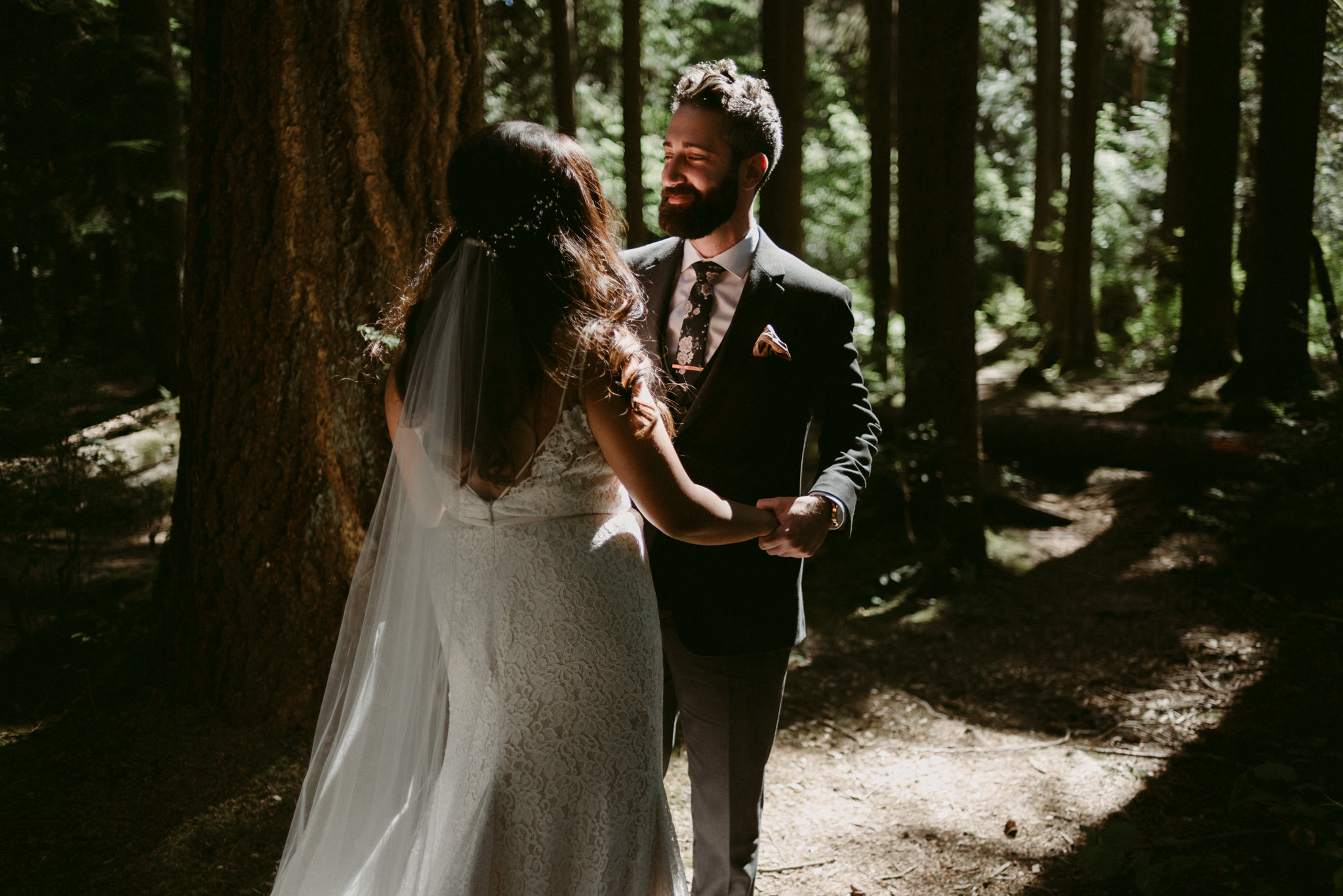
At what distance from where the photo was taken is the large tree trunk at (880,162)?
12.8 metres

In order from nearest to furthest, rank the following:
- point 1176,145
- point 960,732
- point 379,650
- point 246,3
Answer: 1. point 379,650
2. point 246,3
3. point 960,732
4. point 1176,145

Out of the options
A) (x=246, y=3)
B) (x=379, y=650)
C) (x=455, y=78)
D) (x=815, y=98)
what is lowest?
(x=379, y=650)

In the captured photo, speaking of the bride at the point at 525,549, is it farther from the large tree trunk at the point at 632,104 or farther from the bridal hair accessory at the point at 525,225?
the large tree trunk at the point at 632,104

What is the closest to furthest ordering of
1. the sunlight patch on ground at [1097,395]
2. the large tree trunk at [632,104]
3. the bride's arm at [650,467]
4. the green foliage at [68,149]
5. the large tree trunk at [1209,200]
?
the bride's arm at [650,467]
the green foliage at [68,149]
the large tree trunk at [1209,200]
the sunlight patch on ground at [1097,395]
the large tree trunk at [632,104]

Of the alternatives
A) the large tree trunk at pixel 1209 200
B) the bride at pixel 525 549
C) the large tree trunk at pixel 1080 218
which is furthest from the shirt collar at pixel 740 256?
the large tree trunk at pixel 1080 218

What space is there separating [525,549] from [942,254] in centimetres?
537

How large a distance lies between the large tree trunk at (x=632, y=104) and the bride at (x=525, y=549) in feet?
40.5

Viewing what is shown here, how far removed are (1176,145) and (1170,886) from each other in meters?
17.5

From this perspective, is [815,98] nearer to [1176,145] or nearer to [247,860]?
[1176,145]

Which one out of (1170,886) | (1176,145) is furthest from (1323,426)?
(1176,145)

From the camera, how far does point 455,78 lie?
3469 millimetres

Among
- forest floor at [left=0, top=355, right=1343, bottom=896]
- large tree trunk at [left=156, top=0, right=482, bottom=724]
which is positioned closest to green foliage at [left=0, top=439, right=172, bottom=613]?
forest floor at [left=0, top=355, right=1343, bottom=896]

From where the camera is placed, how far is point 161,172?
10.3 m

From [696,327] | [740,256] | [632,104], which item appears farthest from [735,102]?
[632,104]
